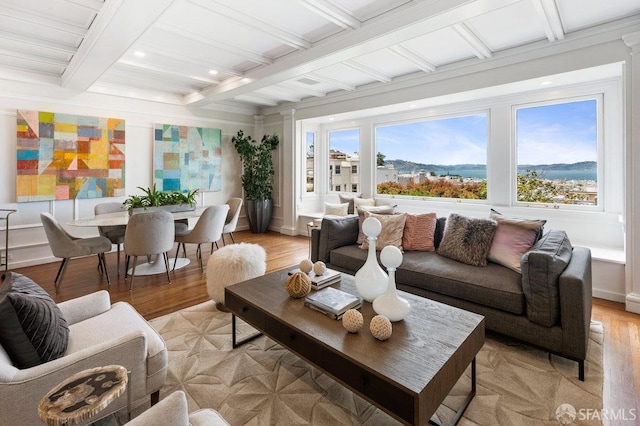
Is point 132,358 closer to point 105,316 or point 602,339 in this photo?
point 105,316

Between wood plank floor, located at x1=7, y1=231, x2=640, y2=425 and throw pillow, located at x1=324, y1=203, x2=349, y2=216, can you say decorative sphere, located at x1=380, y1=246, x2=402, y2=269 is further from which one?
throw pillow, located at x1=324, y1=203, x2=349, y2=216

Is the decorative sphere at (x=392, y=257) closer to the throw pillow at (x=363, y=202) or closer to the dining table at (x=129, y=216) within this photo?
the dining table at (x=129, y=216)

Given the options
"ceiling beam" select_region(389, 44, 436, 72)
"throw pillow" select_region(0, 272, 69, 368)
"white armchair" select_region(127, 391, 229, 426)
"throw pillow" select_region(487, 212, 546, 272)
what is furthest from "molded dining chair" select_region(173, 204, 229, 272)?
"white armchair" select_region(127, 391, 229, 426)

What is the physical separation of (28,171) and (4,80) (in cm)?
121

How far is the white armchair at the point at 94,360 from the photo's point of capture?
46.8 inches

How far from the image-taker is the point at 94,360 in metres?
1.34

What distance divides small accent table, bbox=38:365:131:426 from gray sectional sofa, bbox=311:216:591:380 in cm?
231

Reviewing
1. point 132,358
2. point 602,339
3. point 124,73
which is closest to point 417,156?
point 602,339

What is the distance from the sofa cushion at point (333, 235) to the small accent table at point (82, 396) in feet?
8.77

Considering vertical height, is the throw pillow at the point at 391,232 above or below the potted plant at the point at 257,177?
below

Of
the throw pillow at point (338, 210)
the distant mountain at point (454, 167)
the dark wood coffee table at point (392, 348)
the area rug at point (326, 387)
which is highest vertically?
the distant mountain at point (454, 167)

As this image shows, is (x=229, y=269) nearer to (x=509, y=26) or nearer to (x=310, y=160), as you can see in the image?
(x=509, y=26)

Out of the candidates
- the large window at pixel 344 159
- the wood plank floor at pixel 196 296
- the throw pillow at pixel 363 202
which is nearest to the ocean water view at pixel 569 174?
the wood plank floor at pixel 196 296

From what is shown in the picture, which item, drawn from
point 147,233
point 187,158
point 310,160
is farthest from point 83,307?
point 310,160
